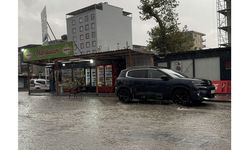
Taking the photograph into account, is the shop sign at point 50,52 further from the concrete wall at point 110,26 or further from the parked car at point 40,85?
the concrete wall at point 110,26

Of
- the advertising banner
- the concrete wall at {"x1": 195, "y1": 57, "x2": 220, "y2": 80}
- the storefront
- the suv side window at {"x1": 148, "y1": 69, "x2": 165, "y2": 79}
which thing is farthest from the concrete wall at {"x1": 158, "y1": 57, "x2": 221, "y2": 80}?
the advertising banner

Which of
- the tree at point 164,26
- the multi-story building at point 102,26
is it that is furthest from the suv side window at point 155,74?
the multi-story building at point 102,26

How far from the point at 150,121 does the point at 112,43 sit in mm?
80125

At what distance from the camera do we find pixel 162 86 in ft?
42.4

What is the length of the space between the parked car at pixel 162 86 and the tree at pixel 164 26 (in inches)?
552

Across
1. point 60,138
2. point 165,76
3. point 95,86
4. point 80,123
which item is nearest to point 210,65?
point 165,76

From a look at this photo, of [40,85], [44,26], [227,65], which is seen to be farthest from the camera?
[44,26]

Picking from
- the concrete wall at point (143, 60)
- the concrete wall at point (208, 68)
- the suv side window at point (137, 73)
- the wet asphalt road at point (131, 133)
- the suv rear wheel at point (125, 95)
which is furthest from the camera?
the concrete wall at point (143, 60)

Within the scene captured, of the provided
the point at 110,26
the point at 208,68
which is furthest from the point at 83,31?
the point at 208,68

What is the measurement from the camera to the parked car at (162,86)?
1221 centimetres

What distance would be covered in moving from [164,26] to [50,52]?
1129 centimetres

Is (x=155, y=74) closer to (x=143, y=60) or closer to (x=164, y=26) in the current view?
(x=143, y=60)

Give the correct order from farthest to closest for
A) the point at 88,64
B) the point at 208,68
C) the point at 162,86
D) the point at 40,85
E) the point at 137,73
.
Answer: the point at 40,85 → the point at 88,64 → the point at 208,68 → the point at 137,73 → the point at 162,86
